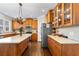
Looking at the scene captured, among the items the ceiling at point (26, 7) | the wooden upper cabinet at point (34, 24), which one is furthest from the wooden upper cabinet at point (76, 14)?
the wooden upper cabinet at point (34, 24)

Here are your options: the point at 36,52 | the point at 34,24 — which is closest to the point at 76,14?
the point at 36,52

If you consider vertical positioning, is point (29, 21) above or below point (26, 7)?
below

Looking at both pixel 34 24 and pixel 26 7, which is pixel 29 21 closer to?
pixel 34 24

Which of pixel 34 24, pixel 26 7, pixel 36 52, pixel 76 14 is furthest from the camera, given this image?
pixel 34 24

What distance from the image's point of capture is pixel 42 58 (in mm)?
971

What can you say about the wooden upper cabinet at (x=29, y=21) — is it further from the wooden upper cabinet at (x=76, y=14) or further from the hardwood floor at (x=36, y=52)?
the wooden upper cabinet at (x=76, y=14)

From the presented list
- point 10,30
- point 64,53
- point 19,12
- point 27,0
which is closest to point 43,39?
point 19,12

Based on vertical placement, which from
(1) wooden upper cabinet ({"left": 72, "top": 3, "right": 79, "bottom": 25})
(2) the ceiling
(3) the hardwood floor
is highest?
(2) the ceiling

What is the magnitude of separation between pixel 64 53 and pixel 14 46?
1.19m

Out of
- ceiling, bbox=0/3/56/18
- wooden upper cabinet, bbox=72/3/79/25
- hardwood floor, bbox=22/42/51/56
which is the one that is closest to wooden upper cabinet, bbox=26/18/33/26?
ceiling, bbox=0/3/56/18

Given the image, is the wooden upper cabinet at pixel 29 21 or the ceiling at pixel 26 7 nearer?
the ceiling at pixel 26 7

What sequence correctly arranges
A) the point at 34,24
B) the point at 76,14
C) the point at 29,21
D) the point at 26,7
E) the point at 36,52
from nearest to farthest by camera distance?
the point at 76,14 < the point at 36,52 < the point at 26,7 < the point at 29,21 < the point at 34,24

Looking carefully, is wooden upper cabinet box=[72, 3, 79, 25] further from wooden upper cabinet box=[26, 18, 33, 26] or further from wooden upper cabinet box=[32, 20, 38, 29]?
wooden upper cabinet box=[32, 20, 38, 29]

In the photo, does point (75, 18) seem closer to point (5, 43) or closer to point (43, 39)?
point (5, 43)
